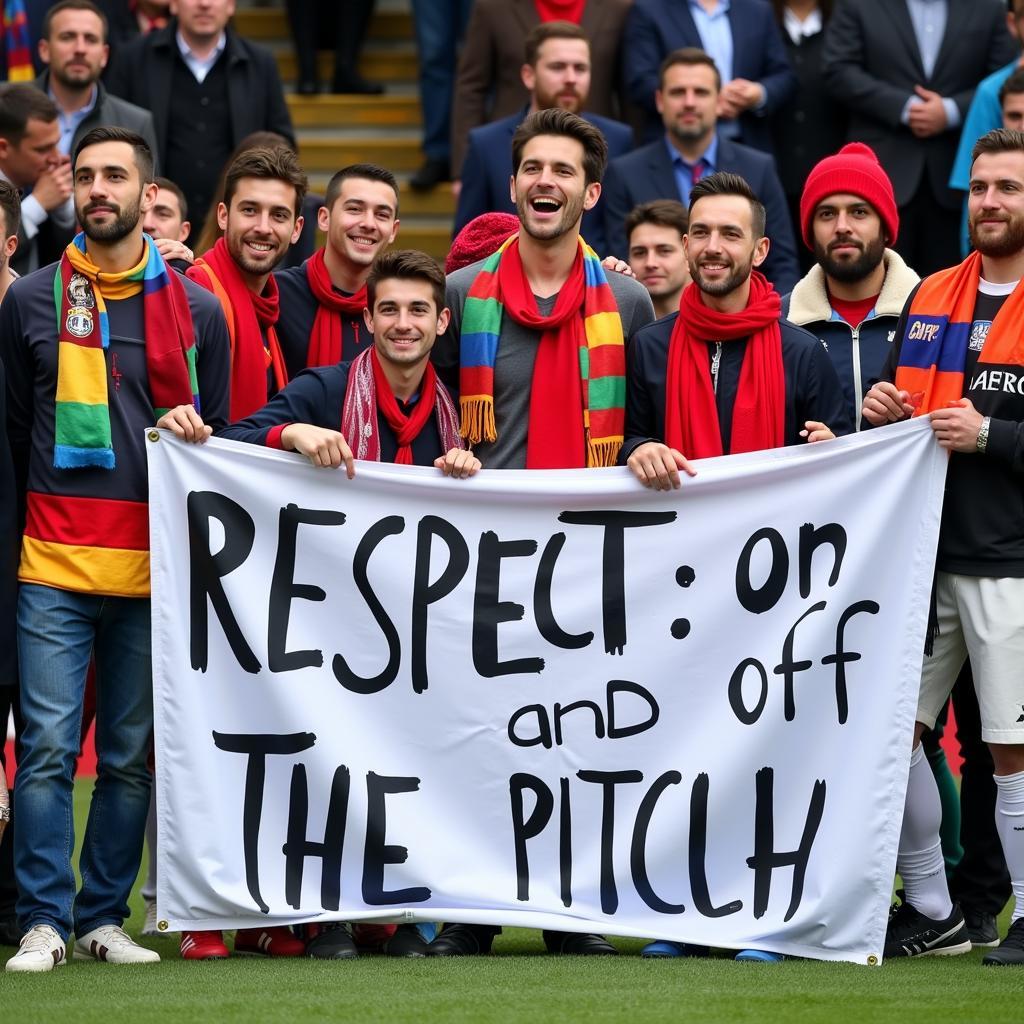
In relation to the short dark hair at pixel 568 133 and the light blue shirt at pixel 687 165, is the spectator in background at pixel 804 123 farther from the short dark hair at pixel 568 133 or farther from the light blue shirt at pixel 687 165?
the short dark hair at pixel 568 133

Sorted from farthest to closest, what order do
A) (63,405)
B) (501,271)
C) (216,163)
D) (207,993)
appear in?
(216,163) → (501,271) → (63,405) → (207,993)

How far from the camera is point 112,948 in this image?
19.9ft

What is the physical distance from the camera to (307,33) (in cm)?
1325

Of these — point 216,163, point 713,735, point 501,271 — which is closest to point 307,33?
point 216,163

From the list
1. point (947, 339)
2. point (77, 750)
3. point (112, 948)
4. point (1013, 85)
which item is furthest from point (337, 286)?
point (1013, 85)

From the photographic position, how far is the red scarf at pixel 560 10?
1077 centimetres

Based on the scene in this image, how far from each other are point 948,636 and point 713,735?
76 cm

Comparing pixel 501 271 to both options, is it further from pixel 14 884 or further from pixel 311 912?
pixel 14 884

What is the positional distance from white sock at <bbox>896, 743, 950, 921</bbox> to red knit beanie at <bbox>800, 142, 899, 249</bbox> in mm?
1717

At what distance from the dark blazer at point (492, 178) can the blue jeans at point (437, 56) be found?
96.6 inches

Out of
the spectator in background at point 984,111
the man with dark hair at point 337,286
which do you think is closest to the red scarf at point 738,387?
the man with dark hair at point 337,286

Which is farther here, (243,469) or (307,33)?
(307,33)

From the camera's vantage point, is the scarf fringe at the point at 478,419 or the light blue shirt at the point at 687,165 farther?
the light blue shirt at the point at 687,165

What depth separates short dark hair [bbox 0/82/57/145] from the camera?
27.3 feet
